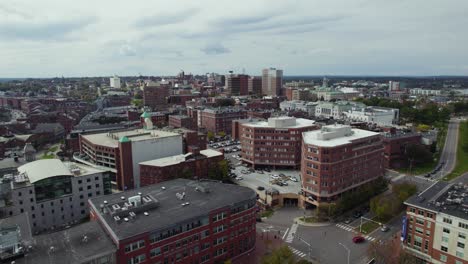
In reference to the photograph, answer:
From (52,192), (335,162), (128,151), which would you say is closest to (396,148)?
(335,162)

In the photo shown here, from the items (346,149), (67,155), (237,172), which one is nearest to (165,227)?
(346,149)

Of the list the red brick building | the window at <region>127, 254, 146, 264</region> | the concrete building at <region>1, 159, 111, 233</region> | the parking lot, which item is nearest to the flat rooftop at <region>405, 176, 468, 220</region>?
the parking lot

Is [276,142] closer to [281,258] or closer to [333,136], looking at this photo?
[333,136]

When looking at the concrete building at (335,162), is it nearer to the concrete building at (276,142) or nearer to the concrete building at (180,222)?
the concrete building at (276,142)

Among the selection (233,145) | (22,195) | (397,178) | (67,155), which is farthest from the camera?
(233,145)

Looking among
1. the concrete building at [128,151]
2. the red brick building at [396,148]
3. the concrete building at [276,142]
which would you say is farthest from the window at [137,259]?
the red brick building at [396,148]

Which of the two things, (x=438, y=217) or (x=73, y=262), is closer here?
(x=73, y=262)

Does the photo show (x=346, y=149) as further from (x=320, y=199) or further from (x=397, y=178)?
(x=397, y=178)
